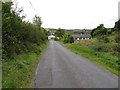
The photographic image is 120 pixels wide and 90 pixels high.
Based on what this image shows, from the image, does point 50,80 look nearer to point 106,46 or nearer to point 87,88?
point 87,88

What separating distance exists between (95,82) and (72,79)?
1.19m

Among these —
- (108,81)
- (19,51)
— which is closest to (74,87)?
(108,81)

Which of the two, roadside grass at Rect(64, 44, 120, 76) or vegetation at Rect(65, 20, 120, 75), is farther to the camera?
vegetation at Rect(65, 20, 120, 75)

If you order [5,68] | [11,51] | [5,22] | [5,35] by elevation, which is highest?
[5,22]

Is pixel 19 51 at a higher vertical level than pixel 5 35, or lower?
lower

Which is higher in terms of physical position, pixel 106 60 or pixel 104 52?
pixel 104 52

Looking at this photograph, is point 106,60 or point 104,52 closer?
point 106,60

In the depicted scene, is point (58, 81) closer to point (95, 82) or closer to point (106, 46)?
point (95, 82)

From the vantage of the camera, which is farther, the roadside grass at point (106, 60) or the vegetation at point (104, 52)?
the vegetation at point (104, 52)

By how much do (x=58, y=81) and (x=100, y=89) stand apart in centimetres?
204

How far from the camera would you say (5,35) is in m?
7.30

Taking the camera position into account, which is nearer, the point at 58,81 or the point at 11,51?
the point at 58,81

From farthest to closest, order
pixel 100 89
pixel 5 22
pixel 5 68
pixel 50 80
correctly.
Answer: pixel 5 22 < pixel 5 68 < pixel 50 80 < pixel 100 89

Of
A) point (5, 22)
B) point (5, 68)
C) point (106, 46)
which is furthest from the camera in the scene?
point (106, 46)
